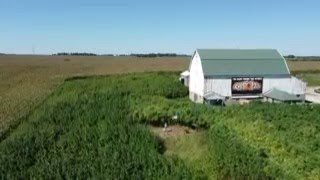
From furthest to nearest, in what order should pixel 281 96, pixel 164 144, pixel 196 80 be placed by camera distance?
1. pixel 196 80
2. pixel 281 96
3. pixel 164 144

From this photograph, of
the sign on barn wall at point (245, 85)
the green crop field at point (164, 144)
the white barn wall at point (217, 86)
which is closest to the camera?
the green crop field at point (164, 144)

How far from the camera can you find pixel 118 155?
1700cm

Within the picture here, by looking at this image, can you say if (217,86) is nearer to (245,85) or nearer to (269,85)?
(245,85)

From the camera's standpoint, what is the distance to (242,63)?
38812mm

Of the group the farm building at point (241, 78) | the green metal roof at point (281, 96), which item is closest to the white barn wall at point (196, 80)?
the farm building at point (241, 78)

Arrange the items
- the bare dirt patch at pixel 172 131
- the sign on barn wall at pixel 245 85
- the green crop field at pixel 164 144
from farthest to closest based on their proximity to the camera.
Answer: the sign on barn wall at pixel 245 85 → the bare dirt patch at pixel 172 131 → the green crop field at pixel 164 144

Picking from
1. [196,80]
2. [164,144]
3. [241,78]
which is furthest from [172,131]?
[196,80]

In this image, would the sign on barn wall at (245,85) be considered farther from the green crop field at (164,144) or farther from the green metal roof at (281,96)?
the green crop field at (164,144)

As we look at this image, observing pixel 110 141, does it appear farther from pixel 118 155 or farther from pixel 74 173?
pixel 74 173

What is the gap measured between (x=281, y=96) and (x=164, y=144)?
608 inches

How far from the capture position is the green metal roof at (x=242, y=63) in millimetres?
37719

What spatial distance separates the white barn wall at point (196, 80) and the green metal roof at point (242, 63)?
63cm

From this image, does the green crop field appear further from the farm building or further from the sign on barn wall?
the sign on barn wall

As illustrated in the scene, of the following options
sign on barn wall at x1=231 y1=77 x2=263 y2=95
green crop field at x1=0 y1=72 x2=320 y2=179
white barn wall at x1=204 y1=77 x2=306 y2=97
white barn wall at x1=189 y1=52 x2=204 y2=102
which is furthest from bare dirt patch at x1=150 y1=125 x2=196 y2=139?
sign on barn wall at x1=231 y1=77 x2=263 y2=95
